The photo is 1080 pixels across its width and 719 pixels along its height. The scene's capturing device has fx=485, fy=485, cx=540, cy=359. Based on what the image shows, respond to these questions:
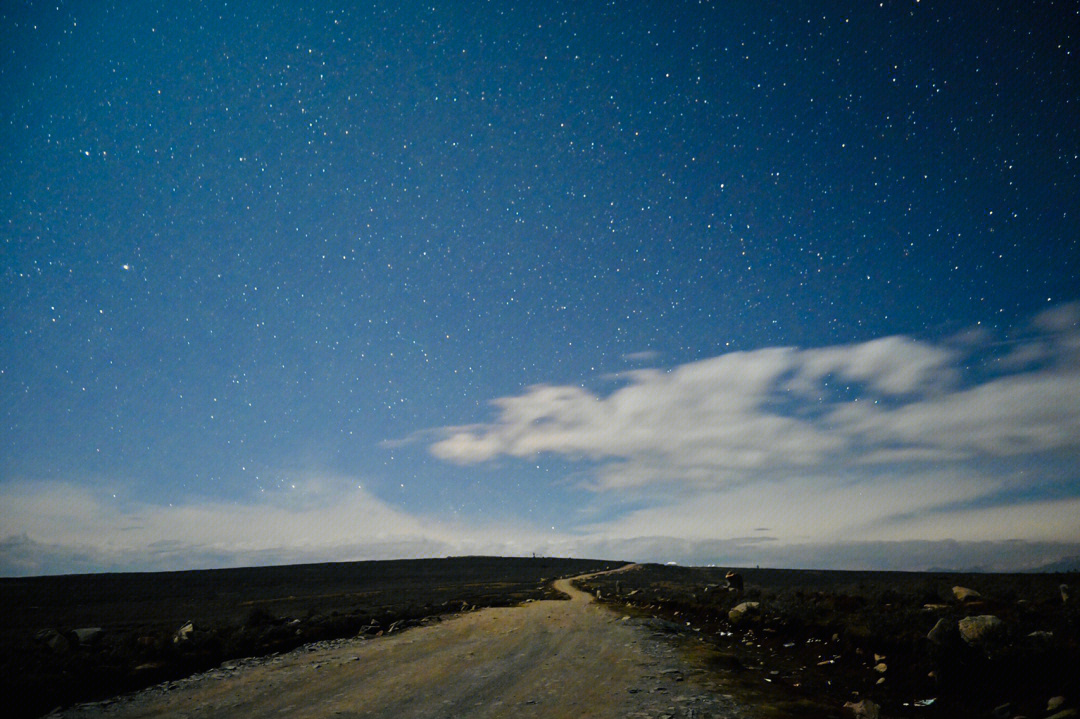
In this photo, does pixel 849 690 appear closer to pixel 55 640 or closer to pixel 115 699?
pixel 115 699

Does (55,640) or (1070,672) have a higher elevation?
(1070,672)

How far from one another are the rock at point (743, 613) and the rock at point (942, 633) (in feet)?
22.0

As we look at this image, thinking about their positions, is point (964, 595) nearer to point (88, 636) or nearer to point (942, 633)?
point (942, 633)

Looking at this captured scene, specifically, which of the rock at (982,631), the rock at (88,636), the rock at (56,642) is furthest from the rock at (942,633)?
the rock at (88,636)

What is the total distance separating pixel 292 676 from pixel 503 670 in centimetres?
474

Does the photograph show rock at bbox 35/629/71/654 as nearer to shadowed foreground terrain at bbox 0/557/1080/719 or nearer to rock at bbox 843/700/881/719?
shadowed foreground terrain at bbox 0/557/1080/719

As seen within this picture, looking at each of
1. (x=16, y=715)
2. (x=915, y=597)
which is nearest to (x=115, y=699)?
(x=16, y=715)

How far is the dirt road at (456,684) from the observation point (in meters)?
7.76

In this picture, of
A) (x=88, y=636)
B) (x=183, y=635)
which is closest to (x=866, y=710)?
(x=183, y=635)

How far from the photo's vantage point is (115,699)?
963 cm

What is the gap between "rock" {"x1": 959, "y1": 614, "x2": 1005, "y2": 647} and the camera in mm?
7668

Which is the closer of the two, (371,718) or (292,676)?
(371,718)

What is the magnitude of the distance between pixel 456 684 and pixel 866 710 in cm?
688

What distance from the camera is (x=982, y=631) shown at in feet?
25.7
